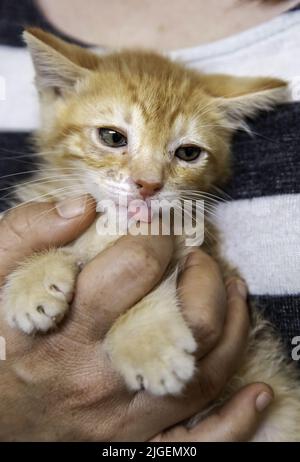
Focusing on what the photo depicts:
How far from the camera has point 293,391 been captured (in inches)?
48.1

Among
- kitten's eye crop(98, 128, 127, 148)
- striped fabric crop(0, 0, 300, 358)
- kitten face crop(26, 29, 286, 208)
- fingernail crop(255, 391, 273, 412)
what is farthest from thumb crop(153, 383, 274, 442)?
kitten's eye crop(98, 128, 127, 148)

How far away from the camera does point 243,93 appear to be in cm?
125

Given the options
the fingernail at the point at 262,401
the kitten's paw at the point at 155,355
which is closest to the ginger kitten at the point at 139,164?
the kitten's paw at the point at 155,355

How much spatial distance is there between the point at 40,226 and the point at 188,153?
1.32ft

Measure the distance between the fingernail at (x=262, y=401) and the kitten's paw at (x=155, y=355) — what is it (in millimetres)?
236

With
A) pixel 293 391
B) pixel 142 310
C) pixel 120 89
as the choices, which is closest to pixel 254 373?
pixel 293 391

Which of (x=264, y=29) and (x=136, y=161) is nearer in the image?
(x=136, y=161)

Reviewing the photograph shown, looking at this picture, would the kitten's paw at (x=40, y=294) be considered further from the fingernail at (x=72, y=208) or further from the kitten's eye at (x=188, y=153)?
the kitten's eye at (x=188, y=153)

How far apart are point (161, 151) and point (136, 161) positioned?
0.07 meters

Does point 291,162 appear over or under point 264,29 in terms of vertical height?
under

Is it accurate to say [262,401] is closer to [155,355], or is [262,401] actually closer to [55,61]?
[155,355]

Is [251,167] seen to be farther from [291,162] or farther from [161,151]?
[161,151]

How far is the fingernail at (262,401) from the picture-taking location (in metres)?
1.07

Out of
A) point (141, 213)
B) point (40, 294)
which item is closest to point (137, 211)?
point (141, 213)
